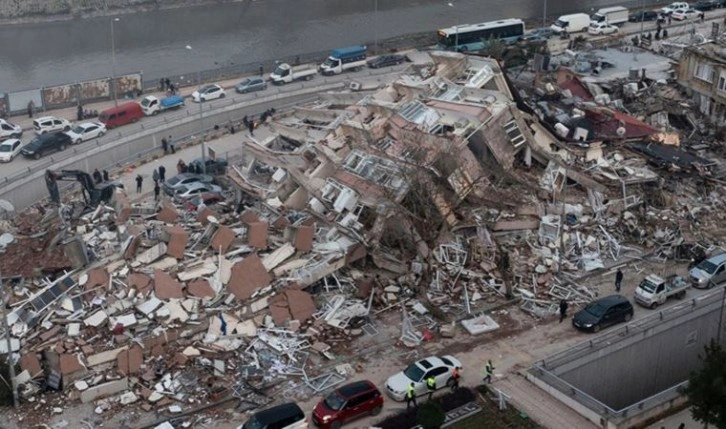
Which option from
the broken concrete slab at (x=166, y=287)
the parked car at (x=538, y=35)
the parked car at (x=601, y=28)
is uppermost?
the parked car at (x=601, y=28)

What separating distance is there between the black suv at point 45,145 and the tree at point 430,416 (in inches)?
732

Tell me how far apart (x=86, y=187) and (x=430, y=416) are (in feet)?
43.6

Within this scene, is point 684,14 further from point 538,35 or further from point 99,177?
point 99,177

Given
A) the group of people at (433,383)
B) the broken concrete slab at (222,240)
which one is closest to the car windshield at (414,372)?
the group of people at (433,383)

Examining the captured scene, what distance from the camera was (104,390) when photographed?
17406 mm

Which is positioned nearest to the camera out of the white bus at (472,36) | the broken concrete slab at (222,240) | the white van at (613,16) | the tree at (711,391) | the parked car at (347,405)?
the tree at (711,391)

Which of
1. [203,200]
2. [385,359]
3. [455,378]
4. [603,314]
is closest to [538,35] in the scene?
[203,200]

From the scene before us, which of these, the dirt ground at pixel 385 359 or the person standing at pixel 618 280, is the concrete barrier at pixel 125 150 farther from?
the person standing at pixel 618 280

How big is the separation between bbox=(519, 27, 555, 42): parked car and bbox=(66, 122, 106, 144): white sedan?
1858cm

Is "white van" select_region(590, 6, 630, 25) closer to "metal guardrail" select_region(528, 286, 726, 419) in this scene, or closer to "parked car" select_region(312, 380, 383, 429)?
"metal guardrail" select_region(528, 286, 726, 419)

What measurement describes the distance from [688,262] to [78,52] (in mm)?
34695

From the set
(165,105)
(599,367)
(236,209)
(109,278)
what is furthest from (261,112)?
(599,367)

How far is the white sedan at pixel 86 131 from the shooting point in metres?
31.4

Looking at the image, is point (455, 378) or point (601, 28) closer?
point (455, 378)
